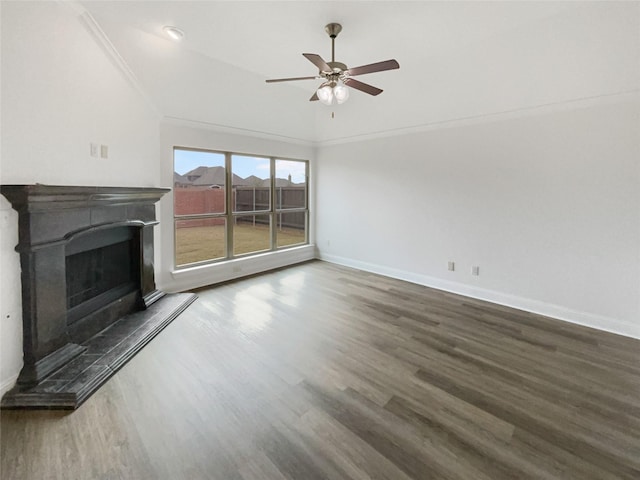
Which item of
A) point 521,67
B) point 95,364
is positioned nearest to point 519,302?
point 521,67

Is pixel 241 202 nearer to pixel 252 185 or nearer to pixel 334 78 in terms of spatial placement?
pixel 252 185

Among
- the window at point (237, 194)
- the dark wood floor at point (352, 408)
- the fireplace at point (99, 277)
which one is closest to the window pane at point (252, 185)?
the window at point (237, 194)

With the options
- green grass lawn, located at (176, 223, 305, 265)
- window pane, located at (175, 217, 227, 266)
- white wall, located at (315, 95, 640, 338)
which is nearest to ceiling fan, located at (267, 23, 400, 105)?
white wall, located at (315, 95, 640, 338)

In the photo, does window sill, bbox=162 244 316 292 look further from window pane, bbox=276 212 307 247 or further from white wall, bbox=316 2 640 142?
white wall, bbox=316 2 640 142

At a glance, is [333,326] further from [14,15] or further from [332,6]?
[14,15]

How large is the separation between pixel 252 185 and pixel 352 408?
4.66 metres

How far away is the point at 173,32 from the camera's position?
9.93 feet

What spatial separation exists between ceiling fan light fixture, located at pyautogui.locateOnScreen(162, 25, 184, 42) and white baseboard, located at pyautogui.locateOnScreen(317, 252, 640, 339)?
4.34m

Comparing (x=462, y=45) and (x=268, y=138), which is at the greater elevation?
(x=462, y=45)

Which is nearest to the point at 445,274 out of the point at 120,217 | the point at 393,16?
the point at 393,16

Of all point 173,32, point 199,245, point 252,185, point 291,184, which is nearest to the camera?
point 173,32

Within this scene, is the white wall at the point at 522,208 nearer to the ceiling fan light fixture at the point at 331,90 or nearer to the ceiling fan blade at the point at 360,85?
the ceiling fan blade at the point at 360,85

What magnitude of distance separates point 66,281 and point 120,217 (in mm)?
828

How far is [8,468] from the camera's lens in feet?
4.99
